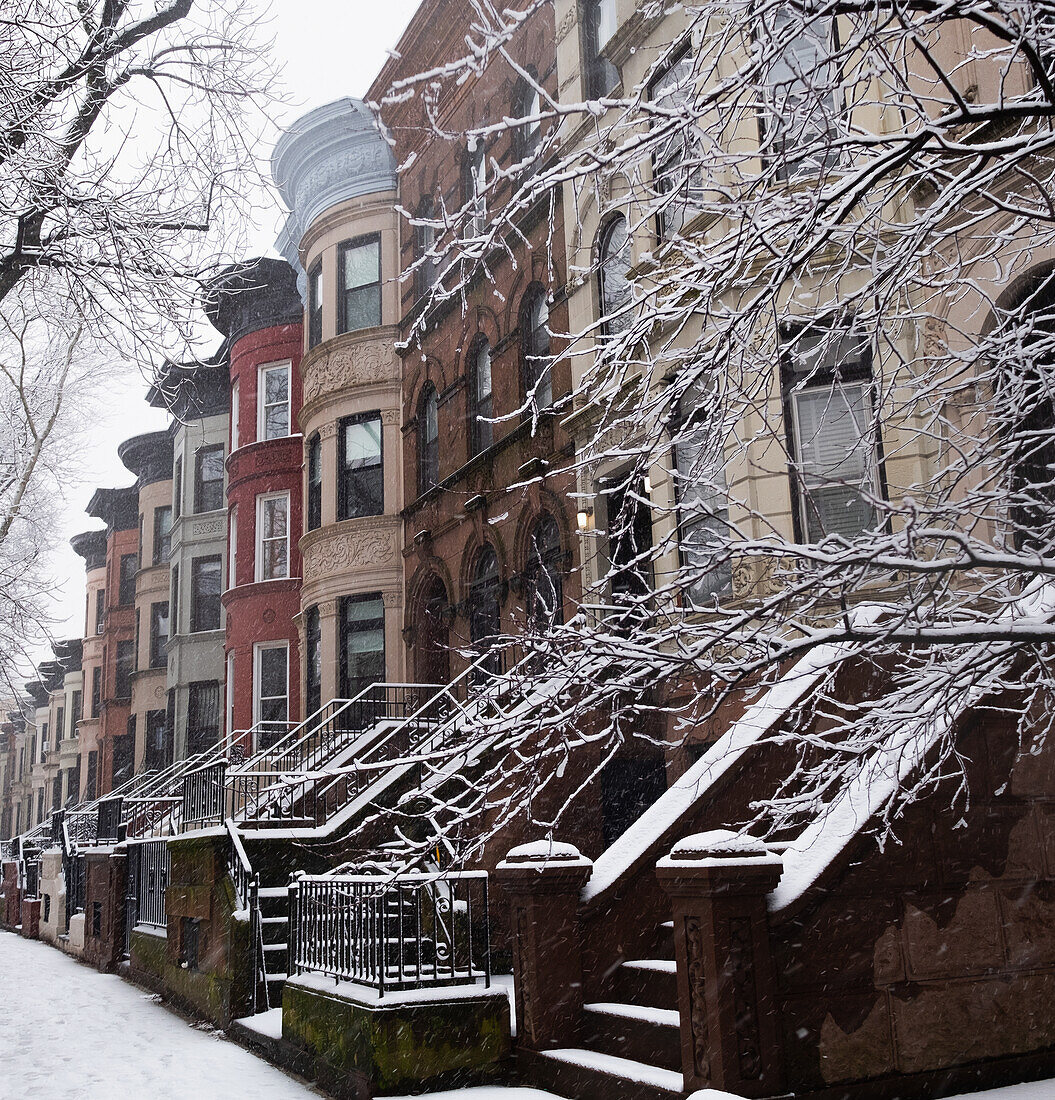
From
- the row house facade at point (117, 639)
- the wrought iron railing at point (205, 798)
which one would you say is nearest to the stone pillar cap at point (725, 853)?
the wrought iron railing at point (205, 798)

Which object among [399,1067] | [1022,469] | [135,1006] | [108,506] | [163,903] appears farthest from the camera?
[108,506]

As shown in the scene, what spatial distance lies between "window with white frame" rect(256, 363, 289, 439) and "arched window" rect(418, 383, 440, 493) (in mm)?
6507

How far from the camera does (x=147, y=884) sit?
1645 centimetres

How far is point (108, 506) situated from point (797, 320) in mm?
41372

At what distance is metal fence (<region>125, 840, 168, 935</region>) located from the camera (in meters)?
15.8

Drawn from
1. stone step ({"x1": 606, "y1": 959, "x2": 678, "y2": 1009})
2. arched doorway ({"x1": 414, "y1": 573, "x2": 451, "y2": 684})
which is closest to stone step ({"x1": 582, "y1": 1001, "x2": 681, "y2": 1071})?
stone step ({"x1": 606, "y1": 959, "x2": 678, "y2": 1009})

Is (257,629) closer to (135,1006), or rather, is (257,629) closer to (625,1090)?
(135,1006)

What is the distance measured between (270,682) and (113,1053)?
14547 millimetres

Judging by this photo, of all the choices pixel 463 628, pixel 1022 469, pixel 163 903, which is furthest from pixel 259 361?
pixel 1022 469

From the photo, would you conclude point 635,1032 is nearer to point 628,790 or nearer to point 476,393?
point 628,790

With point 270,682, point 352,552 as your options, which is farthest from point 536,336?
point 270,682

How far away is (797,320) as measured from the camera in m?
5.28

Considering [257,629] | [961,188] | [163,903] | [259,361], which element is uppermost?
[259,361]

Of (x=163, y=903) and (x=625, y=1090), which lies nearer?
(x=625, y=1090)
